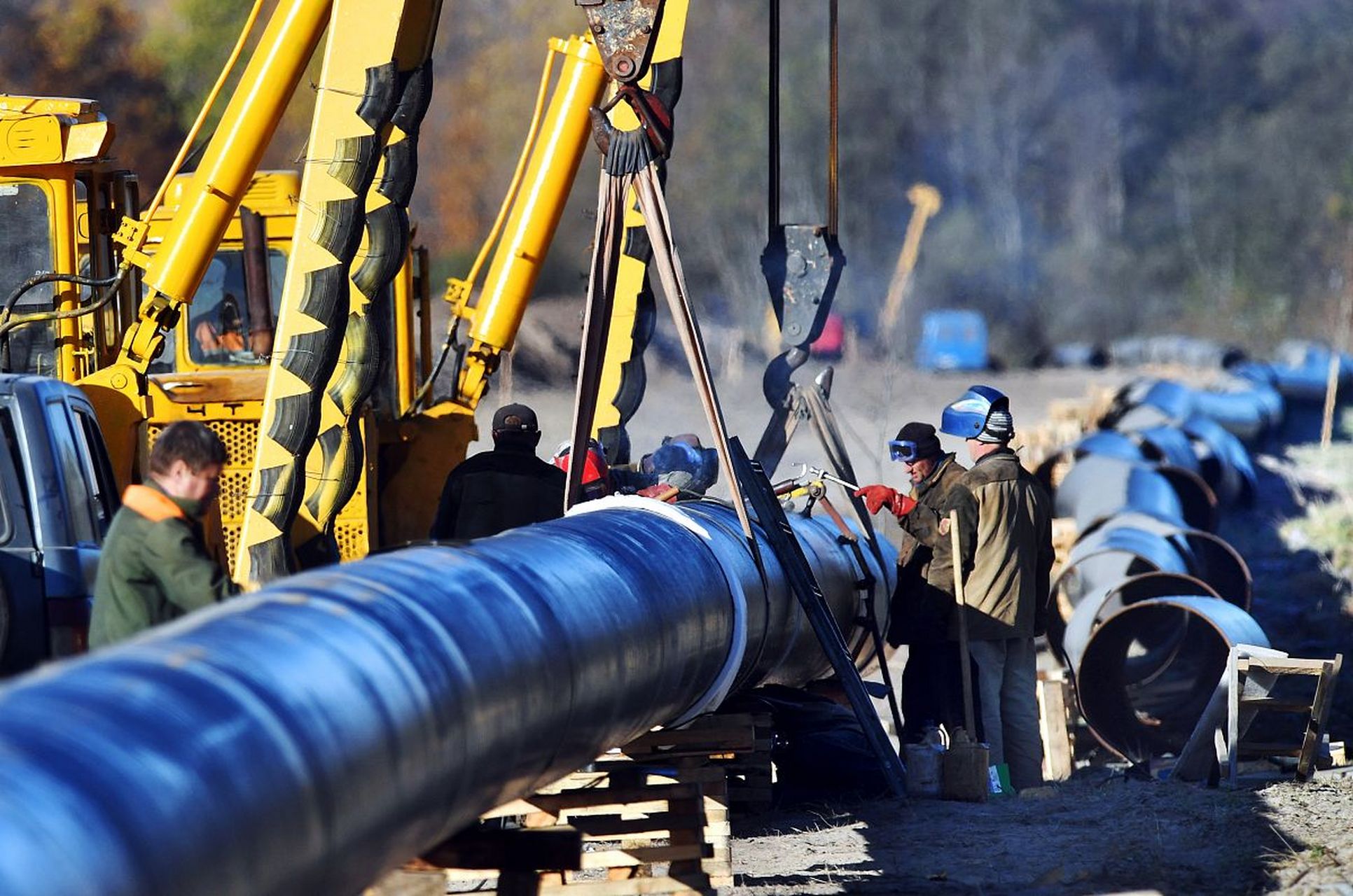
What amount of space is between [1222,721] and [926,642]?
4.52 feet

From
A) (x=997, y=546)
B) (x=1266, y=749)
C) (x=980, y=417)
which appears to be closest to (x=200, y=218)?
(x=980, y=417)

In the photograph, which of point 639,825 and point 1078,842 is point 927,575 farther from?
point 639,825

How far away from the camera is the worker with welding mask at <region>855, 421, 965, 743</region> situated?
884 cm

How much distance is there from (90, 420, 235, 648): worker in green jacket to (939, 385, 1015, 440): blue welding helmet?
189 inches

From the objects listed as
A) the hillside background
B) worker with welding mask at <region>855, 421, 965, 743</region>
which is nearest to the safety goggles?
worker with welding mask at <region>855, 421, 965, 743</region>

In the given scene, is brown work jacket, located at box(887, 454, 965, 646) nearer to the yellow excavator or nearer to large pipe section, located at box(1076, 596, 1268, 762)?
large pipe section, located at box(1076, 596, 1268, 762)

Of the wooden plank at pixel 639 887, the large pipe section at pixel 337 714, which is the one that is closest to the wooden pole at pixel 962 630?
the wooden plank at pixel 639 887

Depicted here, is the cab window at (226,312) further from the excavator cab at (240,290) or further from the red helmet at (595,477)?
the red helmet at (595,477)

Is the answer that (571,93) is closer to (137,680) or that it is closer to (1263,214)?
(137,680)

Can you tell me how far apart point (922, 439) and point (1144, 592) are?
426 cm

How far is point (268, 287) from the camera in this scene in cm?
1095

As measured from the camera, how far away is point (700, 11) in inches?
1407

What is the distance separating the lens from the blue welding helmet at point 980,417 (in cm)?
886

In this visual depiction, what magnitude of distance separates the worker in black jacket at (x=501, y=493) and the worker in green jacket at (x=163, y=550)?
11.3 feet
